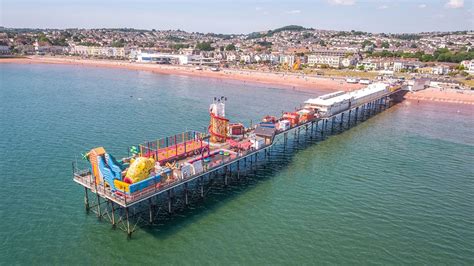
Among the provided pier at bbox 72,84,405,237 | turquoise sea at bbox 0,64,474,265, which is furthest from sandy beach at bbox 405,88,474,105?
pier at bbox 72,84,405,237

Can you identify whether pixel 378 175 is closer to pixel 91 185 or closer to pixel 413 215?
pixel 413 215

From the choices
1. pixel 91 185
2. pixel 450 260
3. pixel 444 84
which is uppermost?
pixel 444 84

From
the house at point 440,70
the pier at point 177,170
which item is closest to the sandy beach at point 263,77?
the house at point 440,70

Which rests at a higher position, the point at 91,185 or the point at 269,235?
the point at 91,185

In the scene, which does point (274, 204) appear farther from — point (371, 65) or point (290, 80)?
point (371, 65)

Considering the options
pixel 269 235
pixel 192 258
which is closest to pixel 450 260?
pixel 269 235

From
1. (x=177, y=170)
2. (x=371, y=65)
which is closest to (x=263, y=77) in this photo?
(x=371, y=65)

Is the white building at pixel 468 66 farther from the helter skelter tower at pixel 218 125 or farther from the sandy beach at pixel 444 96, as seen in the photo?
the helter skelter tower at pixel 218 125
